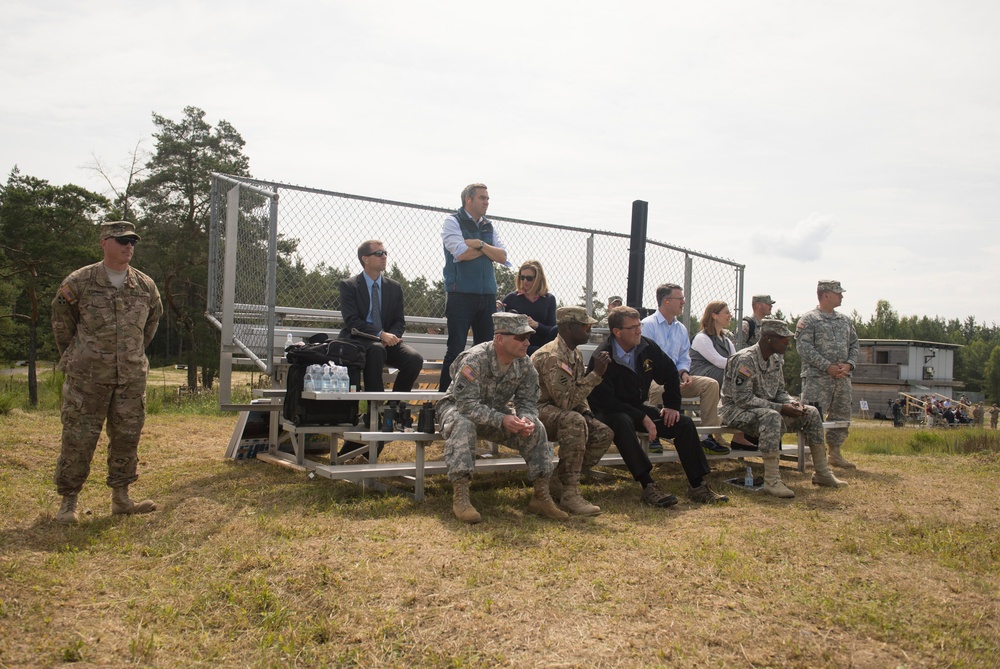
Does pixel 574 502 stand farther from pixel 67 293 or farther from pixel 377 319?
pixel 67 293

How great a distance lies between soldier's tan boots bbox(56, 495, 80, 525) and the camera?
472 cm

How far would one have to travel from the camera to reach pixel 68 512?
477 cm

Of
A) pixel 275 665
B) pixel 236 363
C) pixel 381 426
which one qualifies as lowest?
pixel 275 665

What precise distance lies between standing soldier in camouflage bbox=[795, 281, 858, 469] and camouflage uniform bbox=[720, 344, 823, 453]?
989mm

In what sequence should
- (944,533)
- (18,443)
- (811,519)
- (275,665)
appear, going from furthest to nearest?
(18,443), (811,519), (944,533), (275,665)

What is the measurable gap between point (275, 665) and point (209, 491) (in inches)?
123

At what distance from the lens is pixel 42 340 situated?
2438 cm

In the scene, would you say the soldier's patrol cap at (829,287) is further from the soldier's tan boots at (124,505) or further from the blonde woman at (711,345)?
the soldier's tan boots at (124,505)

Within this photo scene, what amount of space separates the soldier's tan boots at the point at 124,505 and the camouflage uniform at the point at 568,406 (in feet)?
9.00

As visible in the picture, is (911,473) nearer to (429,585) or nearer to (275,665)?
(429,585)

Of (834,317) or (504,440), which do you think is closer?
(504,440)

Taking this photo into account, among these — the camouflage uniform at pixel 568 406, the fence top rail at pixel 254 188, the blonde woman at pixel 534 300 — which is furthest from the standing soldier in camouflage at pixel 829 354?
the fence top rail at pixel 254 188

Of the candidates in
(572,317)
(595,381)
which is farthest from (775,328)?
(572,317)

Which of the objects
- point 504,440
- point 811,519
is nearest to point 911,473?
point 811,519
